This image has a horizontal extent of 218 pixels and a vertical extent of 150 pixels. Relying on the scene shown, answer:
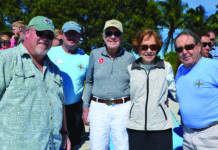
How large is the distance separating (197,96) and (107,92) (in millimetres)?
1222

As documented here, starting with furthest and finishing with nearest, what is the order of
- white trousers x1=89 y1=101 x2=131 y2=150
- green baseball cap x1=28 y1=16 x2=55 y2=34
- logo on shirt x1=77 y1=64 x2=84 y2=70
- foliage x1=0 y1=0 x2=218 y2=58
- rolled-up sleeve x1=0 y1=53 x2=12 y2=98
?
foliage x1=0 y1=0 x2=218 y2=58
logo on shirt x1=77 y1=64 x2=84 y2=70
white trousers x1=89 y1=101 x2=131 y2=150
green baseball cap x1=28 y1=16 x2=55 y2=34
rolled-up sleeve x1=0 y1=53 x2=12 y2=98

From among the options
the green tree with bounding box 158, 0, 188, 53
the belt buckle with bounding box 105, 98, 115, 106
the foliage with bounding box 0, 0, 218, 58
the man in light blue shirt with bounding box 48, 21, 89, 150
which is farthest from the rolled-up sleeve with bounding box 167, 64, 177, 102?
the green tree with bounding box 158, 0, 188, 53

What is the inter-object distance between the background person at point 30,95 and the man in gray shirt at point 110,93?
0.76 meters

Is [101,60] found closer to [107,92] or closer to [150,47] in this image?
[107,92]

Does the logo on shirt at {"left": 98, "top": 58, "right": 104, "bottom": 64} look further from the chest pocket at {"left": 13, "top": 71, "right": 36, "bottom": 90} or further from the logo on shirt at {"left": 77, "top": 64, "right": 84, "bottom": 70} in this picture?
the chest pocket at {"left": 13, "top": 71, "right": 36, "bottom": 90}

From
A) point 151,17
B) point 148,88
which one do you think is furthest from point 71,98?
point 151,17

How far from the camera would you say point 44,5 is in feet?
72.1

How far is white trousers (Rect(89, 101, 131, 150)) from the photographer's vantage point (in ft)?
9.34

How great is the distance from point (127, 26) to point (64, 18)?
7.32m

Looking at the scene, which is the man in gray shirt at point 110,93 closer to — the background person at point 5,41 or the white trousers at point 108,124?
the white trousers at point 108,124

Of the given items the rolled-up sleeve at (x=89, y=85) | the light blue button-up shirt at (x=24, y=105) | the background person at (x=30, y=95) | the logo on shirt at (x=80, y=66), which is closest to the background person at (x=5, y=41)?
the logo on shirt at (x=80, y=66)

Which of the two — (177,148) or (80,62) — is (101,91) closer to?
(80,62)

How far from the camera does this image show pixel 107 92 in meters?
2.86

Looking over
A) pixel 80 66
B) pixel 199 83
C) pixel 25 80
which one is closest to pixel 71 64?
pixel 80 66
